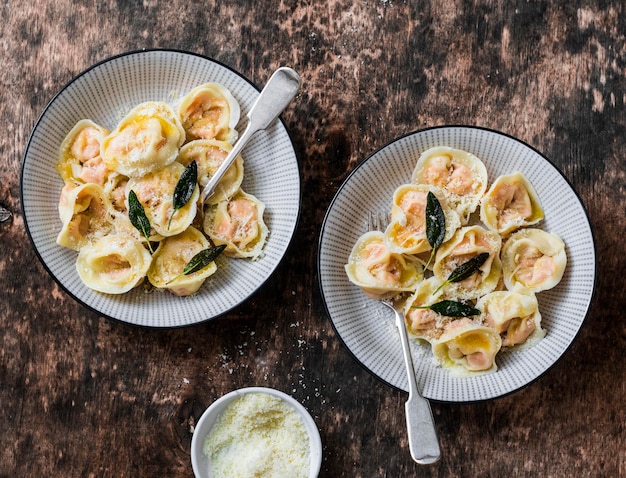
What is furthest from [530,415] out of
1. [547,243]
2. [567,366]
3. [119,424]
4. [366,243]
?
[119,424]

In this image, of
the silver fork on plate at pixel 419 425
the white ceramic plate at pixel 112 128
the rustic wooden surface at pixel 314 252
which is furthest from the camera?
the rustic wooden surface at pixel 314 252

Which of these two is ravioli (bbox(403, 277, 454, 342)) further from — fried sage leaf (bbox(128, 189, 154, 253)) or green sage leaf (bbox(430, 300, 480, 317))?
fried sage leaf (bbox(128, 189, 154, 253))

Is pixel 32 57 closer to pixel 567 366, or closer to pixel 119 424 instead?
pixel 119 424

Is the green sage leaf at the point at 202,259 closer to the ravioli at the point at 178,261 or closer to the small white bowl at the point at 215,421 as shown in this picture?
the ravioli at the point at 178,261

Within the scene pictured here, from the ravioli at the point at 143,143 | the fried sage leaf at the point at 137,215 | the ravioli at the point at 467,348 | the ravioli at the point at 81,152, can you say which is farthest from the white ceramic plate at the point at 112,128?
the ravioli at the point at 467,348

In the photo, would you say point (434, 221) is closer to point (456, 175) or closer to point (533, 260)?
point (456, 175)

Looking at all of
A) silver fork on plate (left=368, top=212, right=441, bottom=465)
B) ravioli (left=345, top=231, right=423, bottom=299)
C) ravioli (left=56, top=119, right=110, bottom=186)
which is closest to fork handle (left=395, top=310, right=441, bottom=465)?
silver fork on plate (left=368, top=212, right=441, bottom=465)
